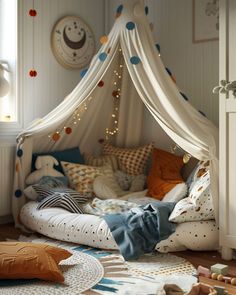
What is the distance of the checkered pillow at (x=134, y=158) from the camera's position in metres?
4.68

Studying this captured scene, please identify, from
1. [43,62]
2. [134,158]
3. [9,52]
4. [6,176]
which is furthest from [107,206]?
[9,52]

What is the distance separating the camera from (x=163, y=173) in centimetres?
444

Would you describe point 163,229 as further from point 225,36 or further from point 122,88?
point 122,88

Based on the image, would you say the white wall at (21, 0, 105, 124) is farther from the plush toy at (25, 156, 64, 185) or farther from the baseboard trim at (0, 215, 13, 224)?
the baseboard trim at (0, 215, 13, 224)

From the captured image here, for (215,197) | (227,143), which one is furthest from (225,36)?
(215,197)

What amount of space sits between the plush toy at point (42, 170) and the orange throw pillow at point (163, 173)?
85 cm

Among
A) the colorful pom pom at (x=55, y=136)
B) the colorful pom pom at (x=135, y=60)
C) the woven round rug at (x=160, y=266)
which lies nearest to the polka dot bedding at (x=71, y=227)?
the woven round rug at (x=160, y=266)

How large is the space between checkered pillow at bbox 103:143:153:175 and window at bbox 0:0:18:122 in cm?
109

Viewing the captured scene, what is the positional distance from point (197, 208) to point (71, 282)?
1131 mm

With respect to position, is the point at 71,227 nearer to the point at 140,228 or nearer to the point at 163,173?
the point at 140,228

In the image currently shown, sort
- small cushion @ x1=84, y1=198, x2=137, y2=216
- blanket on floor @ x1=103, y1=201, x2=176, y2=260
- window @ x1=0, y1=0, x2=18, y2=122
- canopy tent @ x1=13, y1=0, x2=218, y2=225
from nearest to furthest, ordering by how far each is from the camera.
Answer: blanket on floor @ x1=103, y1=201, x2=176, y2=260
canopy tent @ x1=13, y1=0, x2=218, y2=225
small cushion @ x1=84, y1=198, x2=137, y2=216
window @ x1=0, y1=0, x2=18, y2=122

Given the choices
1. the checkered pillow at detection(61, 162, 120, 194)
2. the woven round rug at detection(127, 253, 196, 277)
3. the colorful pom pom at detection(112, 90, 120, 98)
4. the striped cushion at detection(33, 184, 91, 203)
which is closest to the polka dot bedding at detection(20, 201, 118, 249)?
the striped cushion at detection(33, 184, 91, 203)

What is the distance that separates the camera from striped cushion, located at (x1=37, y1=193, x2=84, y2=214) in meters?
3.97

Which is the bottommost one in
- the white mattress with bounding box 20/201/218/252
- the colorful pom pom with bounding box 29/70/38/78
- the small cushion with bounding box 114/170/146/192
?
the white mattress with bounding box 20/201/218/252
